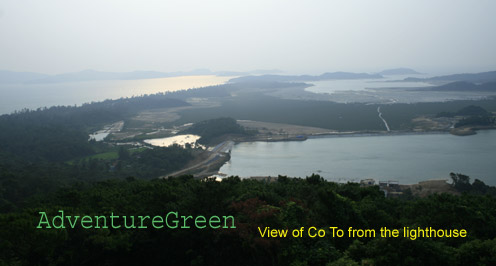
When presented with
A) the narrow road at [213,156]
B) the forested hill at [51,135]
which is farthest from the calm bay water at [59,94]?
the narrow road at [213,156]

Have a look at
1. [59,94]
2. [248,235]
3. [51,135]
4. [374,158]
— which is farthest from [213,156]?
[59,94]

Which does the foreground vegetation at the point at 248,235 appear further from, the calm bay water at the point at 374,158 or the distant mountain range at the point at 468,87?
the distant mountain range at the point at 468,87

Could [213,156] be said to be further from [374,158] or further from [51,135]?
[51,135]

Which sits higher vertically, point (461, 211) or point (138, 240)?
point (461, 211)

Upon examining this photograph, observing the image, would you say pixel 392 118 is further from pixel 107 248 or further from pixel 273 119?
pixel 107 248

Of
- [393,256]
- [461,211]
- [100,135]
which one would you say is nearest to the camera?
[393,256]

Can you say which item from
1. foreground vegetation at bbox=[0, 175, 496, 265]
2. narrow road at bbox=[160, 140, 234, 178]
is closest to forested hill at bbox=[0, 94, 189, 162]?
narrow road at bbox=[160, 140, 234, 178]

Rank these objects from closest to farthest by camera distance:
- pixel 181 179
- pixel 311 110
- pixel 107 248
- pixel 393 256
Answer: pixel 393 256
pixel 107 248
pixel 181 179
pixel 311 110

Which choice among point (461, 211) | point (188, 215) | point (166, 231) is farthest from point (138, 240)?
point (461, 211)
